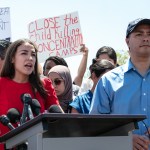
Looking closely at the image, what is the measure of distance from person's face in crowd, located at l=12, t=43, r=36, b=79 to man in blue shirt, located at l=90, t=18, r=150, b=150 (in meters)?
0.56

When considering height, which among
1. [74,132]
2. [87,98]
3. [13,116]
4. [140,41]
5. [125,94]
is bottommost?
[74,132]

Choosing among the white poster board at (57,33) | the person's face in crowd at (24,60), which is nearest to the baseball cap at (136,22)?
the person's face in crowd at (24,60)

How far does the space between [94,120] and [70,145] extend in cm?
17

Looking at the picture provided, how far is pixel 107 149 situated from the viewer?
7.25 feet

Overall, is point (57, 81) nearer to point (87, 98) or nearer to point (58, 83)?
point (58, 83)

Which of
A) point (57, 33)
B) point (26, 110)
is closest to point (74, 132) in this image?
point (26, 110)

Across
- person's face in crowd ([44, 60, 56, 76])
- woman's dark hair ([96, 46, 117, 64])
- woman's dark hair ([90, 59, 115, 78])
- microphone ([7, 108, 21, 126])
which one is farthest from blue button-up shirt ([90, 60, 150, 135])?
woman's dark hair ([96, 46, 117, 64])

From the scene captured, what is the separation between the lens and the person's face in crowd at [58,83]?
188 inches

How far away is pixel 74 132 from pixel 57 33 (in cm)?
610

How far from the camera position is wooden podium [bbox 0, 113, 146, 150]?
2.02 m

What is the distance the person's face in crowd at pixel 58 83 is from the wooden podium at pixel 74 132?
2.42 m

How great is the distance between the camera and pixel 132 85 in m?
3.55

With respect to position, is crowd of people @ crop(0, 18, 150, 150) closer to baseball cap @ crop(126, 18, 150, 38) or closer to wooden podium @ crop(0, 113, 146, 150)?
baseball cap @ crop(126, 18, 150, 38)

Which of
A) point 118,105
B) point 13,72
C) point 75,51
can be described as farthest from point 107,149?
point 75,51
